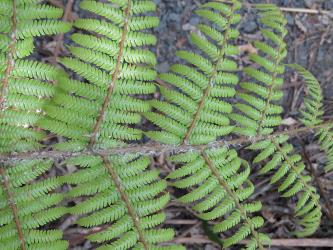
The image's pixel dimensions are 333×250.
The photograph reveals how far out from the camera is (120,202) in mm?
1784

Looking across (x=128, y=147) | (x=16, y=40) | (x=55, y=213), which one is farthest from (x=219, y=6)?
(x=55, y=213)

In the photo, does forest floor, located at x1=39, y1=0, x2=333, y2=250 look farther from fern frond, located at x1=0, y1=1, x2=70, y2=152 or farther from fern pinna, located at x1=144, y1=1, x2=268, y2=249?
fern frond, located at x1=0, y1=1, x2=70, y2=152

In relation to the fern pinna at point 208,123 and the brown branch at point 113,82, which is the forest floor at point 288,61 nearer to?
the fern pinna at point 208,123

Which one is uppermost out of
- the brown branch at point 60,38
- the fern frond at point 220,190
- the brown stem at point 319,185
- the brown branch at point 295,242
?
the brown branch at point 60,38

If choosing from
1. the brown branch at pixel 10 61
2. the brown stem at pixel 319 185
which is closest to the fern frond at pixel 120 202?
the brown branch at pixel 10 61

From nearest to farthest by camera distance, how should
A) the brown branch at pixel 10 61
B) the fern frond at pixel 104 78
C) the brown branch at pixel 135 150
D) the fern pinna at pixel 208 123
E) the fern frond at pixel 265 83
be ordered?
the brown branch at pixel 10 61, the fern frond at pixel 104 78, the brown branch at pixel 135 150, the fern pinna at pixel 208 123, the fern frond at pixel 265 83

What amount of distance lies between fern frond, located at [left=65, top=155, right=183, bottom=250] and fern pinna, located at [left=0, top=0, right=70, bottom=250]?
0.39 feet

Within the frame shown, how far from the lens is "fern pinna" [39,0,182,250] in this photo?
168 cm

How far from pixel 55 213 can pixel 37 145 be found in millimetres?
324

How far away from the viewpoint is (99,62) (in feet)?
5.55

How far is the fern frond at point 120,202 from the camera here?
5.65ft

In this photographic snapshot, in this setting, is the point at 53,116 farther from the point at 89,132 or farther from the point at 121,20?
the point at 121,20

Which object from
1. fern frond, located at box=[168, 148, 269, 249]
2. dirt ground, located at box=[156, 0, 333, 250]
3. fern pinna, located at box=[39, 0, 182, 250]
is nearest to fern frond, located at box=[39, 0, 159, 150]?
fern pinna, located at box=[39, 0, 182, 250]

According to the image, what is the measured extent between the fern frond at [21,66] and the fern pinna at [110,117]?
0.08 m
